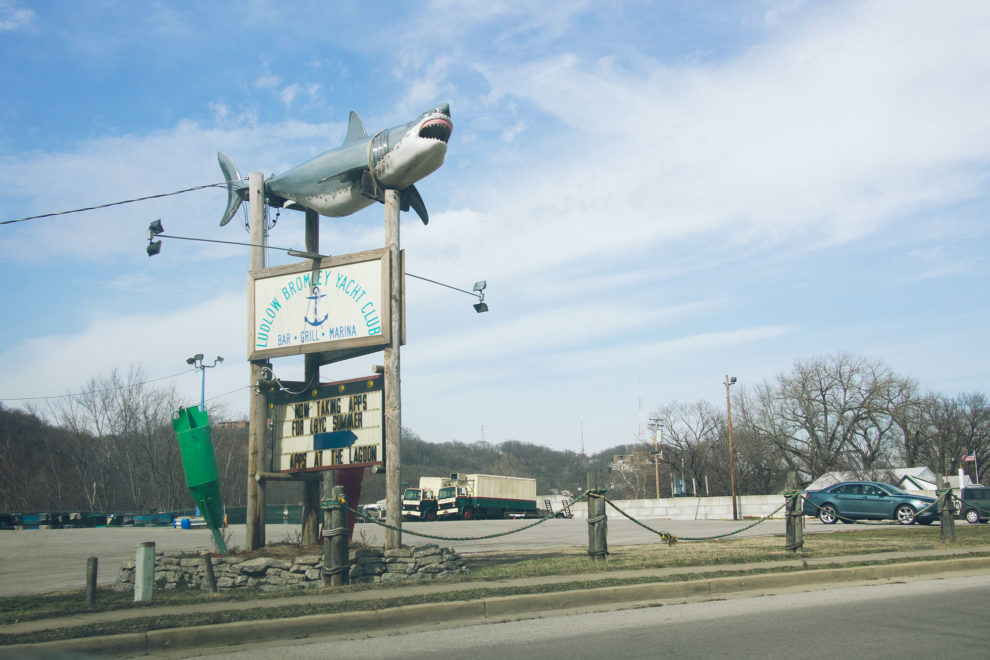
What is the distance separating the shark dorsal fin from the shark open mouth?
5.11 feet

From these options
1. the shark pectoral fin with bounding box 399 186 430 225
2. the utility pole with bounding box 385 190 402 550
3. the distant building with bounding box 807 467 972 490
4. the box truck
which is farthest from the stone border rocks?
the distant building with bounding box 807 467 972 490

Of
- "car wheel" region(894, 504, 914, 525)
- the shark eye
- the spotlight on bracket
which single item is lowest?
Result: "car wheel" region(894, 504, 914, 525)

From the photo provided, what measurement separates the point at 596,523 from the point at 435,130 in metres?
7.16

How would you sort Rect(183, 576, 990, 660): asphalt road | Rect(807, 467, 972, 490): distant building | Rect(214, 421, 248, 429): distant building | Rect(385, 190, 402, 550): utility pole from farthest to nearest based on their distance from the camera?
Rect(214, 421, 248, 429): distant building
Rect(807, 467, 972, 490): distant building
Rect(385, 190, 402, 550): utility pole
Rect(183, 576, 990, 660): asphalt road

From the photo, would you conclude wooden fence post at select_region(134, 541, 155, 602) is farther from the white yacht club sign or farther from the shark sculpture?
the shark sculpture

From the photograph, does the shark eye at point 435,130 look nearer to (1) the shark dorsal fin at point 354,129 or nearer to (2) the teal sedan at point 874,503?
(1) the shark dorsal fin at point 354,129

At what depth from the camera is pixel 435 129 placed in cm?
1261

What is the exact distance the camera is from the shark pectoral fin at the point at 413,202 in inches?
533

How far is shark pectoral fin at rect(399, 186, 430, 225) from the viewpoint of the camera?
1353 cm

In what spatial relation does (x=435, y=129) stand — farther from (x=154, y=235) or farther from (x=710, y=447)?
(x=710, y=447)

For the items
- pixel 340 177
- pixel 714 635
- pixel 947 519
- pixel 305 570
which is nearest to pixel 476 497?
pixel 947 519

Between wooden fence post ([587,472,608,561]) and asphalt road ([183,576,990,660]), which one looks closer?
asphalt road ([183,576,990,660])

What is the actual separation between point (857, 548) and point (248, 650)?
40.2 ft

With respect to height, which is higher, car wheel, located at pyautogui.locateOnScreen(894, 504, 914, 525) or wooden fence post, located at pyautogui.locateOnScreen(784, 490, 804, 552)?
wooden fence post, located at pyautogui.locateOnScreen(784, 490, 804, 552)
